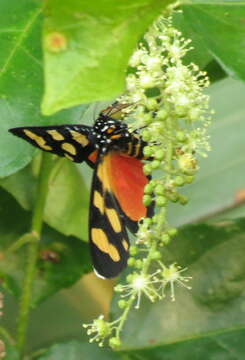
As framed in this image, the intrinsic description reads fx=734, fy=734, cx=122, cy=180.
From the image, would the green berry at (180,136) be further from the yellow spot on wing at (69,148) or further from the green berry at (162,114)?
the yellow spot on wing at (69,148)

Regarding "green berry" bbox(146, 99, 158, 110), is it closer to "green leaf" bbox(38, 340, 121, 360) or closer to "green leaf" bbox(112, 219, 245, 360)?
"green leaf" bbox(112, 219, 245, 360)

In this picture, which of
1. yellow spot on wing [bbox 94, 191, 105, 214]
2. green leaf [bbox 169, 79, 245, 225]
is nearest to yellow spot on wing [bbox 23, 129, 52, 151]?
yellow spot on wing [bbox 94, 191, 105, 214]

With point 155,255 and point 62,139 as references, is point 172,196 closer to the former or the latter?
point 155,255

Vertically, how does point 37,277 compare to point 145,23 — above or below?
below

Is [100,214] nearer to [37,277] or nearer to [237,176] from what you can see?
[37,277]

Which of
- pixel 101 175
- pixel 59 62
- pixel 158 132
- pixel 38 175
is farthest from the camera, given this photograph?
pixel 38 175

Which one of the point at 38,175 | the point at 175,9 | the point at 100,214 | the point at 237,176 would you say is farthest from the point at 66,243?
the point at 237,176
